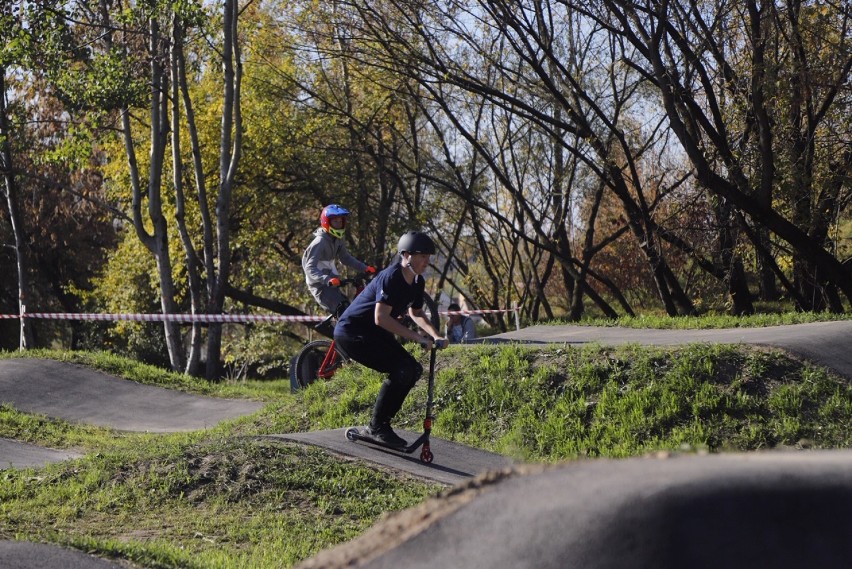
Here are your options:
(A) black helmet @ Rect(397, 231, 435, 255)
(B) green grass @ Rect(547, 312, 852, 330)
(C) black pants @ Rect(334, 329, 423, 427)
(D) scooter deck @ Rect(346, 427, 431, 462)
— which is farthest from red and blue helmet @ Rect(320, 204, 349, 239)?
(B) green grass @ Rect(547, 312, 852, 330)

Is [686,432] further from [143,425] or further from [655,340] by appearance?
[143,425]

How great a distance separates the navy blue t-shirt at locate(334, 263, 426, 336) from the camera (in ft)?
26.5

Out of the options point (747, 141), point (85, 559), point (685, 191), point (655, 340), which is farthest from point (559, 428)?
point (685, 191)

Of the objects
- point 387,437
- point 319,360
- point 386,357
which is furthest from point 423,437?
point 319,360

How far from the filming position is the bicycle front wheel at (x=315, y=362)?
12633mm

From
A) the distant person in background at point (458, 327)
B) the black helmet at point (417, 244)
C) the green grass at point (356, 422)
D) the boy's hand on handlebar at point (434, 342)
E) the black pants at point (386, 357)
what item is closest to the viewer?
the green grass at point (356, 422)

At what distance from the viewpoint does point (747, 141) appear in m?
17.8

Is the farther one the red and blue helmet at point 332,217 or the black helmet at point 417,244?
the red and blue helmet at point 332,217

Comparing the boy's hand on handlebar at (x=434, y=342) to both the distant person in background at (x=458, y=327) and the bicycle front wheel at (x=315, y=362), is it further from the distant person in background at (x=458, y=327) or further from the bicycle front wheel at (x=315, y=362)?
the distant person in background at (x=458, y=327)

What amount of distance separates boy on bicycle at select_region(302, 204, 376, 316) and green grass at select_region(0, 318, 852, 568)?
90 centimetres

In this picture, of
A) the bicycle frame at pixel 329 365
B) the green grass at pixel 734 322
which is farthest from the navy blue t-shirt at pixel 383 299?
the green grass at pixel 734 322

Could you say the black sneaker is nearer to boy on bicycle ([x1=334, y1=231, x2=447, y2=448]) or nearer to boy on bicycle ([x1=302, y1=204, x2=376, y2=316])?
boy on bicycle ([x1=334, y1=231, x2=447, y2=448])

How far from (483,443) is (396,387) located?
177cm

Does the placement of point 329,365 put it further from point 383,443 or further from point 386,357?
point 386,357
